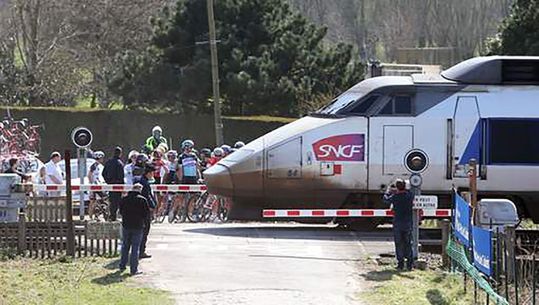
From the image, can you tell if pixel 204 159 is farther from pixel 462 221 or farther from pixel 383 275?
pixel 462 221

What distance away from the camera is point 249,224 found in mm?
23875

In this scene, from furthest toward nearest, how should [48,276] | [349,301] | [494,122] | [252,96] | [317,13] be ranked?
[317,13], [252,96], [494,122], [48,276], [349,301]

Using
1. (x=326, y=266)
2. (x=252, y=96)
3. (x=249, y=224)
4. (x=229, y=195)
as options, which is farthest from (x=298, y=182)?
(x=252, y=96)

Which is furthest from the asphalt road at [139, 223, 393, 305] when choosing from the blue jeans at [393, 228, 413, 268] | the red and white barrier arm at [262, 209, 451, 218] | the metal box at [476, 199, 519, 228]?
the metal box at [476, 199, 519, 228]

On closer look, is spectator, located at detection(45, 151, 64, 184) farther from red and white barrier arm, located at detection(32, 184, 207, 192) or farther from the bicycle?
the bicycle

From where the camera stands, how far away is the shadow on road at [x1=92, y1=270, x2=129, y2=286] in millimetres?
15133

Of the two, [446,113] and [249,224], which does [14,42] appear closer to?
[249,224]

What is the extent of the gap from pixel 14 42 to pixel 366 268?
4422 cm

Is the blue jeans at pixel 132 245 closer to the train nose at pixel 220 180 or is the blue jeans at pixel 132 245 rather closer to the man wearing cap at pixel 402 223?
the man wearing cap at pixel 402 223

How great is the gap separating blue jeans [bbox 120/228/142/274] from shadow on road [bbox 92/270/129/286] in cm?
17

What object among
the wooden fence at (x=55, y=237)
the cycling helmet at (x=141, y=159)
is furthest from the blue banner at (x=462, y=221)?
the cycling helmet at (x=141, y=159)

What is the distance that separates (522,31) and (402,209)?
2033cm

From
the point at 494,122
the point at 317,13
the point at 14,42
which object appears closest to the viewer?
the point at 494,122

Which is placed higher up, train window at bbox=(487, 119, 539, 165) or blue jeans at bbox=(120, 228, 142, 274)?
train window at bbox=(487, 119, 539, 165)
